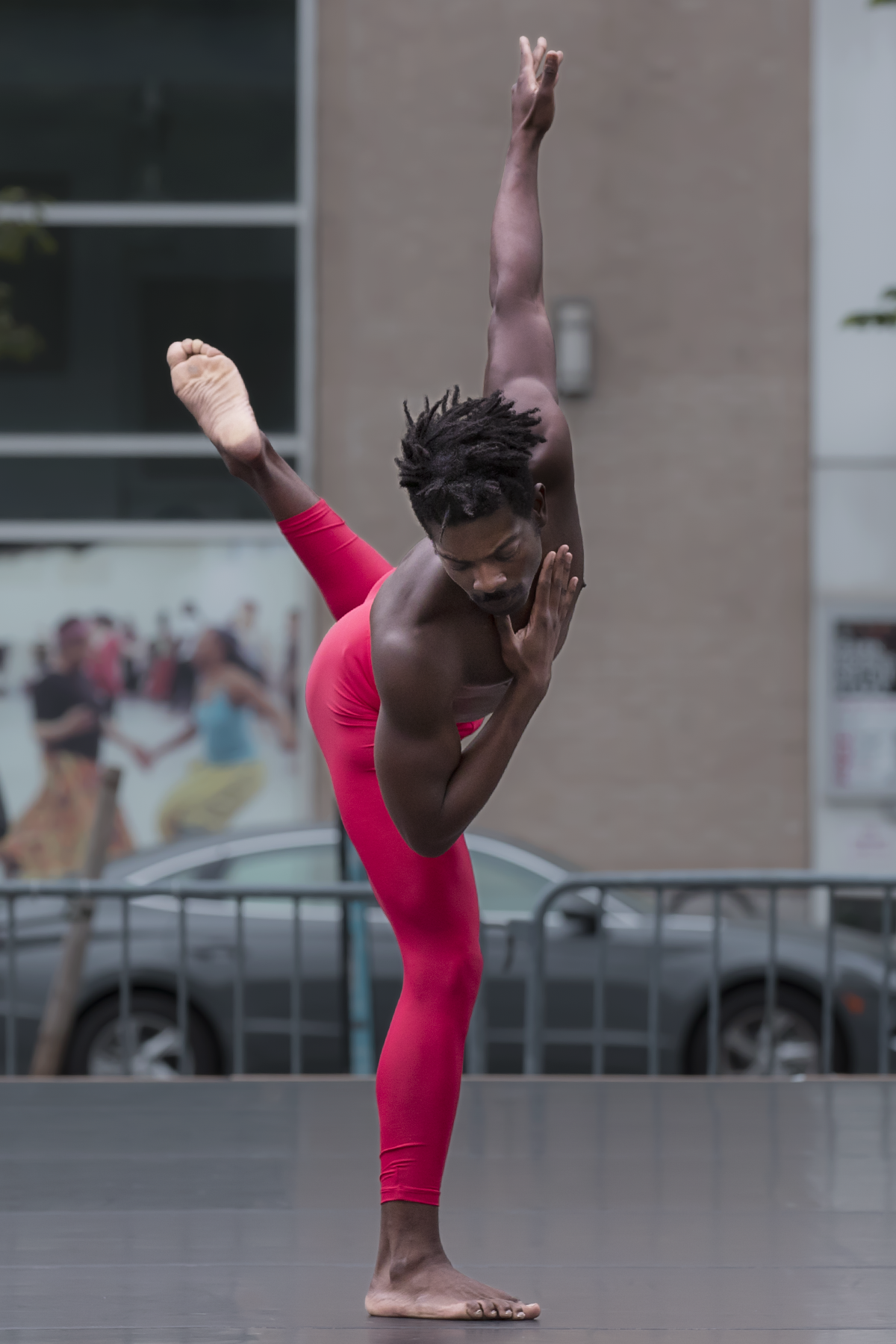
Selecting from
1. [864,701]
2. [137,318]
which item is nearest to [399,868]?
[864,701]

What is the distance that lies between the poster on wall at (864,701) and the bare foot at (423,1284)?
8.85 m

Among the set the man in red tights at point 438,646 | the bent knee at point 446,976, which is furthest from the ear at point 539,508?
the bent knee at point 446,976

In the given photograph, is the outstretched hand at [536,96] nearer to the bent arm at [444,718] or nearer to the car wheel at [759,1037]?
the bent arm at [444,718]

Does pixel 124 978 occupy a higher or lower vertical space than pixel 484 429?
lower

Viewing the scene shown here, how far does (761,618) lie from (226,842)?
4.83 meters

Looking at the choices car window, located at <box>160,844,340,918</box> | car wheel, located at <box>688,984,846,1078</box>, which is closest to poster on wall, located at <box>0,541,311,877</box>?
car window, located at <box>160,844,340,918</box>

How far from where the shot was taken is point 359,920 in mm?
6676

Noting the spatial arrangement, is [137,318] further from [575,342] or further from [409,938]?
[409,938]

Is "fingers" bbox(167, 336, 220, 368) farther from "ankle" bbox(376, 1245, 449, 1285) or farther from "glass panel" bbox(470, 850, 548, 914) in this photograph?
"glass panel" bbox(470, 850, 548, 914)

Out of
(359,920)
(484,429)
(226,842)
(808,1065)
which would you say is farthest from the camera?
(226,842)

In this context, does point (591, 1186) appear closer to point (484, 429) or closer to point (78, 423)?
point (484, 429)

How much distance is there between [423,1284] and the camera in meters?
3.14

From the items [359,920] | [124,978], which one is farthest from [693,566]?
[124,978]

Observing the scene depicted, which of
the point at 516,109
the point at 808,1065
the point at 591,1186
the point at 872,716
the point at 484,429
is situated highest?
the point at 516,109
